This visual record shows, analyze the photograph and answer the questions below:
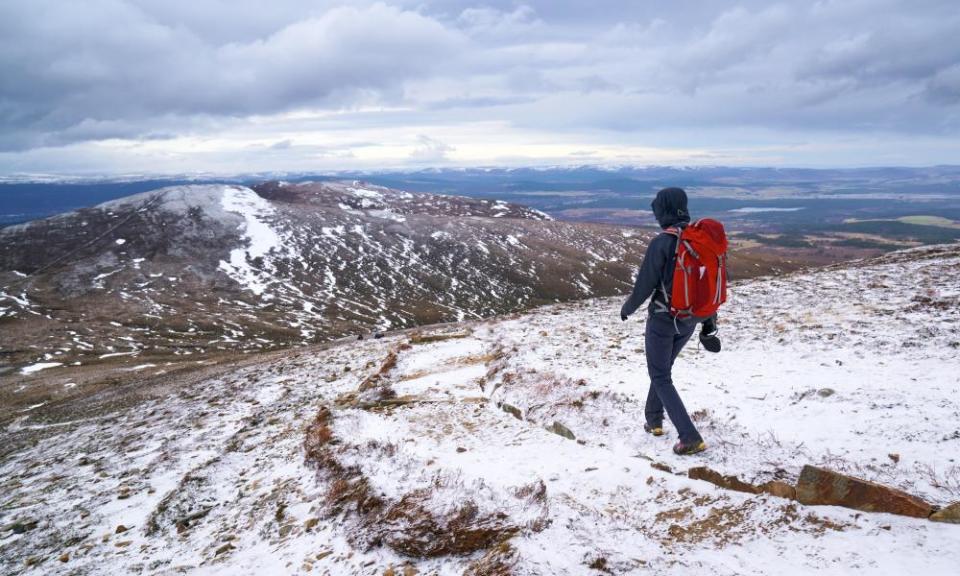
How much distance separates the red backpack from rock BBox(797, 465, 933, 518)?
2.59 metres

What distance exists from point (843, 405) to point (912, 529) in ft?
13.6

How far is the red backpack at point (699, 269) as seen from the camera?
7.38 metres

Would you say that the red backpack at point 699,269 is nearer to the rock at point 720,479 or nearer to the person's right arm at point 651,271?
the person's right arm at point 651,271

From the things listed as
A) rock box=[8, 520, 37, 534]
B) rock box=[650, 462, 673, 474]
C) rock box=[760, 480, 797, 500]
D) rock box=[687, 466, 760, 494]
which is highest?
rock box=[760, 480, 797, 500]

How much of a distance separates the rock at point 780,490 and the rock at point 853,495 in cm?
12

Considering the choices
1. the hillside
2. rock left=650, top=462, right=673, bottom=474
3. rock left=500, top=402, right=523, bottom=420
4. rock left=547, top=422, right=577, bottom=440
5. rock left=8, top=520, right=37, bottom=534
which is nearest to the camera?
rock left=650, top=462, right=673, bottom=474

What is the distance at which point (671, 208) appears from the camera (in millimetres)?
7852

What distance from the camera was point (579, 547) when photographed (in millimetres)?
6109

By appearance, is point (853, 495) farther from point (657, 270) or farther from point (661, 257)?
point (661, 257)

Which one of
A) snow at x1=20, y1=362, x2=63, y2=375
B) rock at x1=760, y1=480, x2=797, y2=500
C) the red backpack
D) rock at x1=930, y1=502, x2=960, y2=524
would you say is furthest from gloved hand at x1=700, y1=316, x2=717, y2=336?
snow at x1=20, y1=362, x2=63, y2=375

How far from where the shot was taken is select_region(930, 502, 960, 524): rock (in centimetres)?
559

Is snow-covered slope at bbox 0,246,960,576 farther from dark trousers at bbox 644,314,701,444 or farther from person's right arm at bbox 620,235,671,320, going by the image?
person's right arm at bbox 620,235,671,320

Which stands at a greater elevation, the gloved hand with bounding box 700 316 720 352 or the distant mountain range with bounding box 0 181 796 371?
the gloved hand with bounding box 700 316 720 352

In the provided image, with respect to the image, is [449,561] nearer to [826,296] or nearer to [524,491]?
[524,491]
